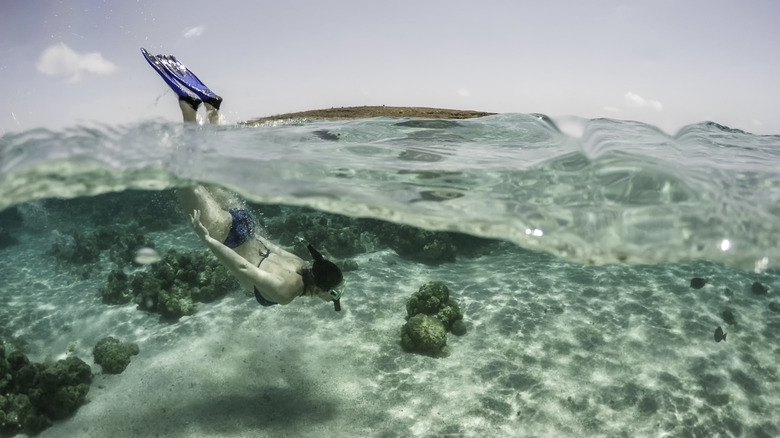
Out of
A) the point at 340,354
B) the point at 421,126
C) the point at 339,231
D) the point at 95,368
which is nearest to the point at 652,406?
the point at 340,354

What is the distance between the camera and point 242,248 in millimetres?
7172

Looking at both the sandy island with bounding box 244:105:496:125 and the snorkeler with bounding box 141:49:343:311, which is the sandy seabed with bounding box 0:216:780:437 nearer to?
the snorkeler with bounding box 141:49:343:311

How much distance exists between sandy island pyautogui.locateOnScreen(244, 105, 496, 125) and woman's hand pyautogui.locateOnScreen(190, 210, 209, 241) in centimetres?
603

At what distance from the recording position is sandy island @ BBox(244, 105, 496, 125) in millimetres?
12000

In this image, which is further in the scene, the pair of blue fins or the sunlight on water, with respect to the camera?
the sunlight on water

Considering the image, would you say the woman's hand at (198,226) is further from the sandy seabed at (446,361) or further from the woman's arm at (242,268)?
the sandy seabed at (446,361)

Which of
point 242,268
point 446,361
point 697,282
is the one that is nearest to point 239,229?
point 242,268

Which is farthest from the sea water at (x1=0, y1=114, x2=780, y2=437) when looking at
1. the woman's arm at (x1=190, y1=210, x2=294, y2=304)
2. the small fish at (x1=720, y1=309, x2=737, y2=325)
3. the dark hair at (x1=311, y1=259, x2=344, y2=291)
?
the dark hair at (x1=311, y1=259, x2=344, y2=291)

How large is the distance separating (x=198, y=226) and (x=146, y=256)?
12.1 metres

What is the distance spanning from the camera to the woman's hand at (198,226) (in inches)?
233

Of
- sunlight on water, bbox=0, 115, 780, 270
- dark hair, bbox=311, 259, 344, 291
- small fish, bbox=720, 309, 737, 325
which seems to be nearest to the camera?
dark hair, bbox=311, 259, 344, 291

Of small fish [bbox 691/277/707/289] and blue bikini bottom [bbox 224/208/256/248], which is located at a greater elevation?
blue bikini bottom [bbox 224/208/256/248]

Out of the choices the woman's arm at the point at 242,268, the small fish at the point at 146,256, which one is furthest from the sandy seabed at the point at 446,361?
the woman's arm at the point at 242,268

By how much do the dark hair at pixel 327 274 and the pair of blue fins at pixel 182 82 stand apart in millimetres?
3796
